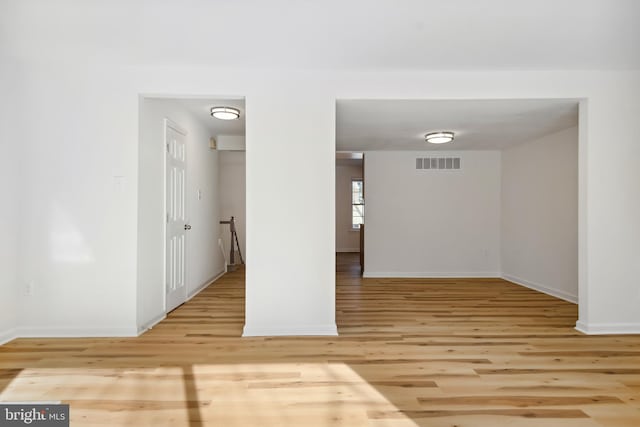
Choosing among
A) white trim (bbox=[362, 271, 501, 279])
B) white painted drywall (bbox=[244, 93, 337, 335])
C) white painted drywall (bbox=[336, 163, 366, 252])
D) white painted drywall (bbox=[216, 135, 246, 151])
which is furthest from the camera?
white painted drywall (bbox=[336, 163, 366, 252])

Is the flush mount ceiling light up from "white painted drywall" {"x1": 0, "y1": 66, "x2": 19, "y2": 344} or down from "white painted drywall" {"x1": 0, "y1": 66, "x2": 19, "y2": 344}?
up

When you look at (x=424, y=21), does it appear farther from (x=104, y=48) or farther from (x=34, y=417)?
(x=34, y=417)

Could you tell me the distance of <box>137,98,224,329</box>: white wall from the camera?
3076 mm

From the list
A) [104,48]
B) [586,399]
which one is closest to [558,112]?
[586,399]

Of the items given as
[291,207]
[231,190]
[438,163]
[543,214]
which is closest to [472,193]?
[438,163]

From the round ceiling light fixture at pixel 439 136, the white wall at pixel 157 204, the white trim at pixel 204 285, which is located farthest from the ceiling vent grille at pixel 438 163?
the white trim at pixel 204 285

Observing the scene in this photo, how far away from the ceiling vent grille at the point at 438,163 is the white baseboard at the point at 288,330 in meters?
3.97

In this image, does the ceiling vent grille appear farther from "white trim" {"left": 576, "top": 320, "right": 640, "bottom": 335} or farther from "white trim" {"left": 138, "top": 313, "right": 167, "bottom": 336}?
"white trim" {"left": 138, "top": 313, "right": 167, "bottom": 336}

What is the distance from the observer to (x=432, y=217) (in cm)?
600

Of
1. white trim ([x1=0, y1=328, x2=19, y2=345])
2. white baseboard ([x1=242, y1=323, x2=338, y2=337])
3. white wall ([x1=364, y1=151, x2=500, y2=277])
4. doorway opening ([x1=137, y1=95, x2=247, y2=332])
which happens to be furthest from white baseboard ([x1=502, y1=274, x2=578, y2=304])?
white trim ([x1=0, y1=328, x2=19, y2=345])

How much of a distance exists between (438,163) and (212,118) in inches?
155

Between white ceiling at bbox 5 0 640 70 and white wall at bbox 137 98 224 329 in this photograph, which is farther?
white wall at bbox 137 98 224 329

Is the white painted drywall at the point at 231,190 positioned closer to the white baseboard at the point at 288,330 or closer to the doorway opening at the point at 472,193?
the doorway opening at the point at 472,193

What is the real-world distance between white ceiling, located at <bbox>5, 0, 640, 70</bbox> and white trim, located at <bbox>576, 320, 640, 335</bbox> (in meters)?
2.40
